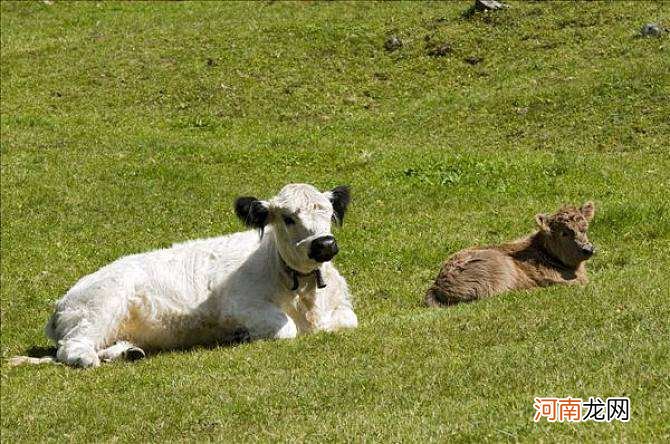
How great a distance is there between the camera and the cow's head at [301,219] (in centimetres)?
1255

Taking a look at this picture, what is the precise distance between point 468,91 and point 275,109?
583cm

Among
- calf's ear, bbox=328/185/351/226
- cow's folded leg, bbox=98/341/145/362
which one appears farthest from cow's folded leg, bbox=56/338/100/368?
calf's ear, bbox=328/185/351/226

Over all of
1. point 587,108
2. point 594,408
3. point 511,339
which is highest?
point 594,408

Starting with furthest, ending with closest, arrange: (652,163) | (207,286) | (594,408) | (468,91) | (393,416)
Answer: (468,91) → (652,163) → (207,286) → (393,416) → (594,408)

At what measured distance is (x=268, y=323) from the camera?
13.0m

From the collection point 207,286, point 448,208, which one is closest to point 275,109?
point 448,208

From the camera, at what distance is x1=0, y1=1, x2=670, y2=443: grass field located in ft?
32.2

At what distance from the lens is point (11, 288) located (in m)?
18.3

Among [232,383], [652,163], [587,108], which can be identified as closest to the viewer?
[232,383]

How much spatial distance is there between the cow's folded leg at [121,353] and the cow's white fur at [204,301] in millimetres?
17

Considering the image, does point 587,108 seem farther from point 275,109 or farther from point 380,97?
point 275,109

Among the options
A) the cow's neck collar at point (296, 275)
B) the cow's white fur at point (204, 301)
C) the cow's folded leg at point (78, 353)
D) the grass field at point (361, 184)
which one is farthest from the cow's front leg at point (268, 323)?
the cow's folded leg at point (78, 353)

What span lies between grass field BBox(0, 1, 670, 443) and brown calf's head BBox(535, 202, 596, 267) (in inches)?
22.0

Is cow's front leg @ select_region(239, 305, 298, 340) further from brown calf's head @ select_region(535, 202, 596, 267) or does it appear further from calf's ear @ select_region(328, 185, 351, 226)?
brown calf's head @ select_region(535, 202, 596, 267)
